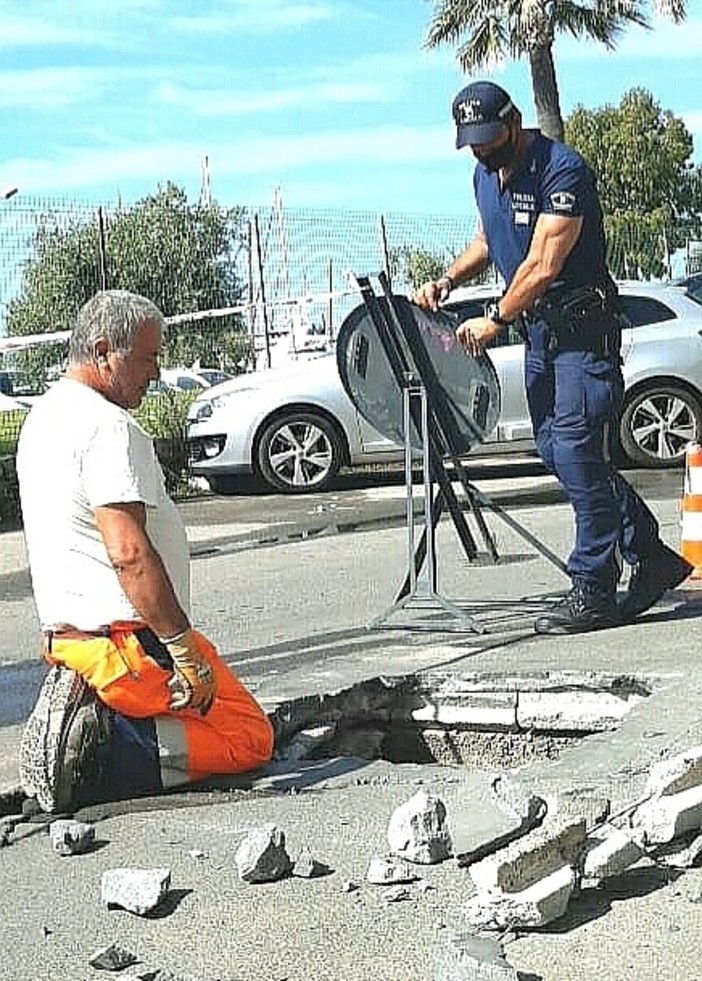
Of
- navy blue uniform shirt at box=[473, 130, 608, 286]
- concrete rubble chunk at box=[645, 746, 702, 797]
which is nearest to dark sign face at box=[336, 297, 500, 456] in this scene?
navy blue uniform shirt at box=[473, 130, 608, 286]

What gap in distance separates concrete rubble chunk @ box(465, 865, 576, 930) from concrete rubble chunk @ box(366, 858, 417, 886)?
33cm

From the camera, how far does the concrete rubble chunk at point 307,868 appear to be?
4348 mm

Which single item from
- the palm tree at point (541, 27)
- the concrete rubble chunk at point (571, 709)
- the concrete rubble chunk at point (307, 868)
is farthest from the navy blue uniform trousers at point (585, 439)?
the palm tree at point (541, 27)

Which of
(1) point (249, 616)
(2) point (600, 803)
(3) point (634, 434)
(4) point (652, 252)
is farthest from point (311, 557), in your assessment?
(4) point (652, 252)

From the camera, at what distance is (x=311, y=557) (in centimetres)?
1091

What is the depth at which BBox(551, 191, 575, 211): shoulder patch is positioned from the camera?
705 centimetres

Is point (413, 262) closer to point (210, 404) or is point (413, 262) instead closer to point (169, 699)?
point (210, 404)

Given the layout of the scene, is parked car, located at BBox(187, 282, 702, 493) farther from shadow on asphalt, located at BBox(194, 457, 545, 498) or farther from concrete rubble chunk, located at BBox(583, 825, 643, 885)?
concrete rubble chunk, located at BBox(583, 825, 643, 885)

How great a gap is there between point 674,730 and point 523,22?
899 inches

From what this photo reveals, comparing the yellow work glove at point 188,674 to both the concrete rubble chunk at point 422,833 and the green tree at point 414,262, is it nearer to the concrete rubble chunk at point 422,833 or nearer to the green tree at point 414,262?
the concrete rubble chunk at point 422,833

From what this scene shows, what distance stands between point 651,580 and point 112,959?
4.19m

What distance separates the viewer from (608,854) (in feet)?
13.5

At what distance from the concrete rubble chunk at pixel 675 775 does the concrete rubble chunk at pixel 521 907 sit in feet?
2.10

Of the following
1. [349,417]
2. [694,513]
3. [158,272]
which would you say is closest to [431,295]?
[694,513]
